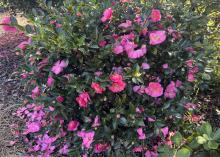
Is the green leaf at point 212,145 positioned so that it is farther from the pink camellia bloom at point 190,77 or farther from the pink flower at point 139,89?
the pink camellia bloom at point 190,77

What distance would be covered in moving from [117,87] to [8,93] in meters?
2.01

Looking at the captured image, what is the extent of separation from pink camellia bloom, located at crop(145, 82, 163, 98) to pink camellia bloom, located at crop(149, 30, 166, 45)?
11.2 inches

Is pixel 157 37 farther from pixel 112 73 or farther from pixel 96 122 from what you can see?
pixel 96 122

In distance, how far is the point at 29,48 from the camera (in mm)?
2875

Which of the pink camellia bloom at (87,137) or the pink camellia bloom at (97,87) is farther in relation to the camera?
the pink camellia bloom at (87,137)

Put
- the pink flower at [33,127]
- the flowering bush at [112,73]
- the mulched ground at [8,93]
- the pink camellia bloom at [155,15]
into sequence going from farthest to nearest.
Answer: the mulched ground at [8,93] < the pink flower at [33,127] < the pink camellia bloom at [155,15] < the flowering bush at [112,73]

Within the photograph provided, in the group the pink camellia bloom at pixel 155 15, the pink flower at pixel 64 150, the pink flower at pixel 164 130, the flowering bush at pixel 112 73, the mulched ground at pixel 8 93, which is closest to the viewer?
the flowering bush at pixel 112 73

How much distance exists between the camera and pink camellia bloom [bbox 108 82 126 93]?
8.59 ft

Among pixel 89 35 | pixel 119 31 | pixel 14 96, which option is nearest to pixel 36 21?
pixel 89 35

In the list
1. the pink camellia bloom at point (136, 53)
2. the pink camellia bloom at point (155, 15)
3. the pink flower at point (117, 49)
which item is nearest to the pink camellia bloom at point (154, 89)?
the pink camellia bloom at point (136, 53)

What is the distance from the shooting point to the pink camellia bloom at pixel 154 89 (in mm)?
2777

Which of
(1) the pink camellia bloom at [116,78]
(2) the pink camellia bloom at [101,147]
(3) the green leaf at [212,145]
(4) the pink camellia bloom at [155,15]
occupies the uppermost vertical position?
(4) the pink camellia bloom at [155,15]

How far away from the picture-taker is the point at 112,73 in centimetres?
267

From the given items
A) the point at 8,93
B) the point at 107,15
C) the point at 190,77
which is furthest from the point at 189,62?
the point at 8,93
